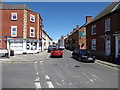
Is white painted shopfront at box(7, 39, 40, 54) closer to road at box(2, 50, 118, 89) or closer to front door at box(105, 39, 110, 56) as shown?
front door at box(105, 39, 110, 56)

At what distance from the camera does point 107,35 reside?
683 inches

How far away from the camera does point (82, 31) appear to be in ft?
127

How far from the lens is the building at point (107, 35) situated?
15.9 meters

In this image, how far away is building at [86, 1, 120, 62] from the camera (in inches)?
627

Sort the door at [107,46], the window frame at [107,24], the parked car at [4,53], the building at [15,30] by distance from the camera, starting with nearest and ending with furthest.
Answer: the parked car at [4,53]
the door at [107,46]
the window frame at [107,24]
the building at [15,30]

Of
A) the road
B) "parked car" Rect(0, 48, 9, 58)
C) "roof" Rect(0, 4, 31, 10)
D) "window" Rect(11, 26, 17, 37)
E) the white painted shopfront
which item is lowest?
the road

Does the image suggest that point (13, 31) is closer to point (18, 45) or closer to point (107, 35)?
point (18, 45)

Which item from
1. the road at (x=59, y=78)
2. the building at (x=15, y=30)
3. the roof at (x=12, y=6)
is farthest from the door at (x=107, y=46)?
the roof at (x=12, y=6)

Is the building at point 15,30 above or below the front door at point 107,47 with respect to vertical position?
above

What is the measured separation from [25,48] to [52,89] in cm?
2040

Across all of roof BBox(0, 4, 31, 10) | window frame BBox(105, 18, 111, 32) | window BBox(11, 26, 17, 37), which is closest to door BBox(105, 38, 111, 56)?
window frame BBox(105, 18, 111, 32)

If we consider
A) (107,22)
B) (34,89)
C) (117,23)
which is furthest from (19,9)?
(34,89)

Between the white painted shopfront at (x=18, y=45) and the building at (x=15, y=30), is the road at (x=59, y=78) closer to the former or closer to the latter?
the white painted shopfront at (x=18, y=45)

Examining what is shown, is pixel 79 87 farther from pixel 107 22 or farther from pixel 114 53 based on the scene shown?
pixel 107 22
